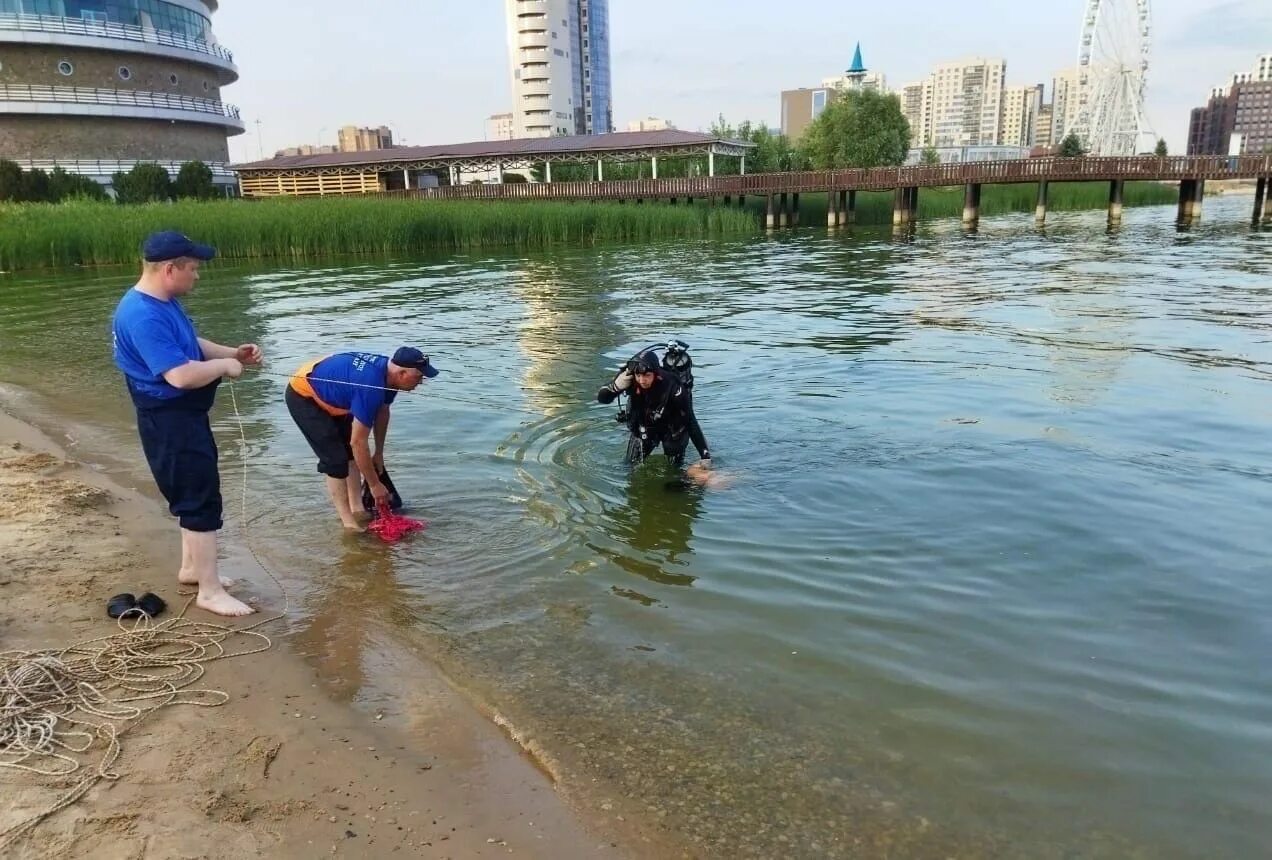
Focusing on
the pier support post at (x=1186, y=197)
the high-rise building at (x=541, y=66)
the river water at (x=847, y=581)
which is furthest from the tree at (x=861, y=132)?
the high-rise building at (x=541, y=66)

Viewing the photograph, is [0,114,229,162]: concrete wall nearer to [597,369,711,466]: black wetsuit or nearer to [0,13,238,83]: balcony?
[0,13,238,83]: balcony

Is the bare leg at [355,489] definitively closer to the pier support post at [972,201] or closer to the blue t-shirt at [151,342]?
the blue t-shirt at [151,342]

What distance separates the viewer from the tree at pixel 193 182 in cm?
5481

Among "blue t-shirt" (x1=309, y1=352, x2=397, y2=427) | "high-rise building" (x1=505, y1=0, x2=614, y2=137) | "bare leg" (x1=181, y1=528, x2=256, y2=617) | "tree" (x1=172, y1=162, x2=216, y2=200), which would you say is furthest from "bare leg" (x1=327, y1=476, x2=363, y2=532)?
"high-rise building" (x1=505, y1=0, x2=614, y2=137)

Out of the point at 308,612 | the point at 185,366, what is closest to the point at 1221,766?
the point at 308,612

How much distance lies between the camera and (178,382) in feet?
14.5

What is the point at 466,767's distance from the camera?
11.9 feet

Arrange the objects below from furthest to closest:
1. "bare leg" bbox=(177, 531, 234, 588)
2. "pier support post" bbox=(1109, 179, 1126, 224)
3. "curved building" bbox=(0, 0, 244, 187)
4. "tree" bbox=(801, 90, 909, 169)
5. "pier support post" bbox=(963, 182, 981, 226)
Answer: "tree" bbox=(801, 90, 909, 169), "curved building" bbox=(0, 0, 244, 187), "pier support post" bbox=(963, 182, 981, 226), "pier support post" bbox=(1109, 179, 1126, 224), "bare leg" bbox=(177, 531, 234, 588)

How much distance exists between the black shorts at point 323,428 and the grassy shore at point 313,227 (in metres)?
28.2

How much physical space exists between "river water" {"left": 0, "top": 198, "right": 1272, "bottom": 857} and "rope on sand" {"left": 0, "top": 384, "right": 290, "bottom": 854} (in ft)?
1.97

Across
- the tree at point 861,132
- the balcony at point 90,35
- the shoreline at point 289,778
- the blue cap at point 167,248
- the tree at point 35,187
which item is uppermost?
the balcony at point 90,35

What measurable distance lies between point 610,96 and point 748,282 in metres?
162

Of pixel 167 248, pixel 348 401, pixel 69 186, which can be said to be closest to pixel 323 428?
pixel 348 401

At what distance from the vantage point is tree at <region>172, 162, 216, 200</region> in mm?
54812
